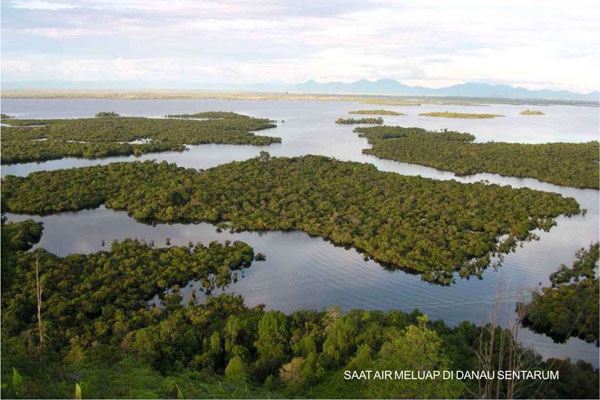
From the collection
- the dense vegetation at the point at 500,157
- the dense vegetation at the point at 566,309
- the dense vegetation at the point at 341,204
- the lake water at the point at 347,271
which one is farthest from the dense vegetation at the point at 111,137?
the dense vegetation at the point at 566,309

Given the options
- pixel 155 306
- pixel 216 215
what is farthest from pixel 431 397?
pixel 216 215

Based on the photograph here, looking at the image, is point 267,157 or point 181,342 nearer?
point 181,342

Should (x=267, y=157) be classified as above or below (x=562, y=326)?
above

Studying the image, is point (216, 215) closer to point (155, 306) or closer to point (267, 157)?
point (155, 306)

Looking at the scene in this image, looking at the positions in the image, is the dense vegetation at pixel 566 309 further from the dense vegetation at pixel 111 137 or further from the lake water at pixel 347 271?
the dense vegetation at pixel 111 137

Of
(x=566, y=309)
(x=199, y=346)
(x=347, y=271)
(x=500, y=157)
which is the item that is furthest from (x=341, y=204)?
(x=500, y=157)

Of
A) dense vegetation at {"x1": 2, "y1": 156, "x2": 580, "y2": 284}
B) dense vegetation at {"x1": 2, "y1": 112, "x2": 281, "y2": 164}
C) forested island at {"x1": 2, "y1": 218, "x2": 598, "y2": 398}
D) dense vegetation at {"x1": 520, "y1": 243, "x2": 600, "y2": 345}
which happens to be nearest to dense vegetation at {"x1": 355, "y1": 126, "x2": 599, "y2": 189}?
dense vegetation at {"x1": 2, "y1": 156, "x2": 580, "y2": 284}

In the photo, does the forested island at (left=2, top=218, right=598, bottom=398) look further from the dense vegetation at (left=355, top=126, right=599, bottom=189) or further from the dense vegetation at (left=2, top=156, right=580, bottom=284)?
the dense vegetation at (left=355, top=126, right=599, bottom=189)
